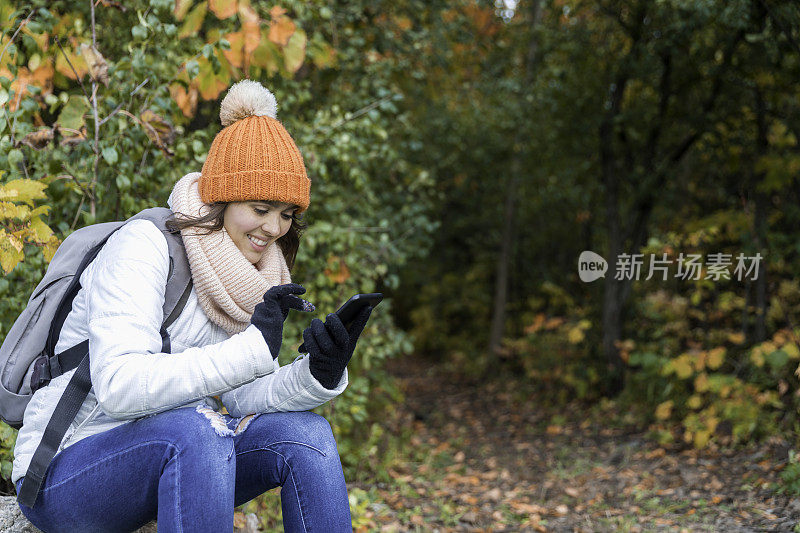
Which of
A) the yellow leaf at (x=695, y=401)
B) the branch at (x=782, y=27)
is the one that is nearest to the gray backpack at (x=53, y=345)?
the branch at (x=782, y=27)

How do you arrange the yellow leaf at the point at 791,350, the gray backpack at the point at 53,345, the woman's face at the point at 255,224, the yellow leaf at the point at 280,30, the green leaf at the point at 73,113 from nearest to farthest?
1. the gray backpack at the point at 53,345
2. the woman's face at the point at 255,224
3. the green leaf at the point at 73,113
4. the yellow leaf at the point at 280,30
5. the yellow leaf at the point at 791,350

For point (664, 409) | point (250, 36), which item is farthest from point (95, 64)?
point (664, 409)

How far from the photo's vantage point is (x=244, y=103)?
6.86ft

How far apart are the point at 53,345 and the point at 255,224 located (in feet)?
2.02

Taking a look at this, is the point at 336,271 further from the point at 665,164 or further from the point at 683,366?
the point at 665,164

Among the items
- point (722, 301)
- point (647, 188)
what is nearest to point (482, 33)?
point (647, 188)

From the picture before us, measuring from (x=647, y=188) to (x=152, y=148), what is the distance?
3970mm

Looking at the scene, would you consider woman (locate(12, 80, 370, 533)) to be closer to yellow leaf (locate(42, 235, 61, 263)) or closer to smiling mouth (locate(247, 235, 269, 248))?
smiling mouth (locate(247, 235, 269, 248))

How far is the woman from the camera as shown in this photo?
66.2 inches

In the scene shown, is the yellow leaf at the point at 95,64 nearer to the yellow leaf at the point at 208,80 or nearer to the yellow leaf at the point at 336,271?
the yellow leaf at the point at 208,80

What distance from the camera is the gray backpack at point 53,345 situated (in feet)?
5.80

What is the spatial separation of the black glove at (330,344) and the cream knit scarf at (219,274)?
7.8 inches

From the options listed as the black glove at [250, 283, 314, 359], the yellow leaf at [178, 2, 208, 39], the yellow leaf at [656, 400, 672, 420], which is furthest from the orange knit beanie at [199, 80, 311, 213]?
the yellow leaf at [656, 400, 672, 420]

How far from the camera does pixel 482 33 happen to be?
25.0ft
